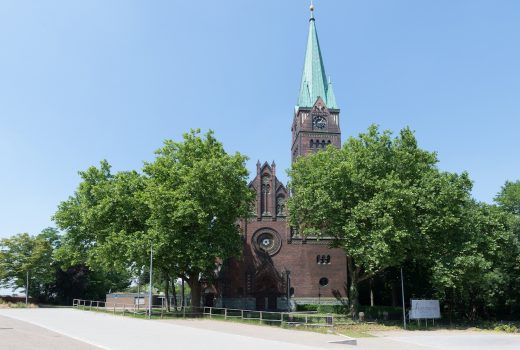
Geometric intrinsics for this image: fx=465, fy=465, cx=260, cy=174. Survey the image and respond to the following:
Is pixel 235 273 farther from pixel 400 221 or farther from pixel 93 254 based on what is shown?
pixel 400 221

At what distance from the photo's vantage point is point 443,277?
32.5m

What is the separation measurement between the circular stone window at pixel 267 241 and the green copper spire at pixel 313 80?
20.1 metres

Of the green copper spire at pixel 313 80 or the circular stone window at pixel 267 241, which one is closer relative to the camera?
the circular stone window at pixel 267 241

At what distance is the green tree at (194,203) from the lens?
3456cm

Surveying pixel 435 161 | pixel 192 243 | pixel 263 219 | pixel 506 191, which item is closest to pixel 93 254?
pixel 192 243

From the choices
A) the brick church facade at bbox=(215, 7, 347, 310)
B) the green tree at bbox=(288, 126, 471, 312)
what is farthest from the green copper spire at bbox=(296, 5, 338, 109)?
the green tree at bbox=(288, 126, 471, 312)

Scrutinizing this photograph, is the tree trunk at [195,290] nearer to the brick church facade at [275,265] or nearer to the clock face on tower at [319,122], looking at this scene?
the brick church facade at [275,265]

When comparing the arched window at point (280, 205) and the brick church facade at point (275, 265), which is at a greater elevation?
the arched window at point (280, 205)

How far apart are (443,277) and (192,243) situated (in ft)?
59.7

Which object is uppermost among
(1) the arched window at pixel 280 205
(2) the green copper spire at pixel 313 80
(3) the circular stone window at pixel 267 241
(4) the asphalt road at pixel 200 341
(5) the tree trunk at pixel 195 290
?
(2) the green copper spire at pixel 313 80

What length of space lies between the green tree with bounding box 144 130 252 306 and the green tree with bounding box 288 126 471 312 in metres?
5.71

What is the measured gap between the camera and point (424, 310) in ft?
108

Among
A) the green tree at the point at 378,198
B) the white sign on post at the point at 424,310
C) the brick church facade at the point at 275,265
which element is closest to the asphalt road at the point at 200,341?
the white sign on post at the point at 424,310

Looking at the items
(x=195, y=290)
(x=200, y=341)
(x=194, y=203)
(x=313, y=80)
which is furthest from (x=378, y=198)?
(x=313, y=80)
